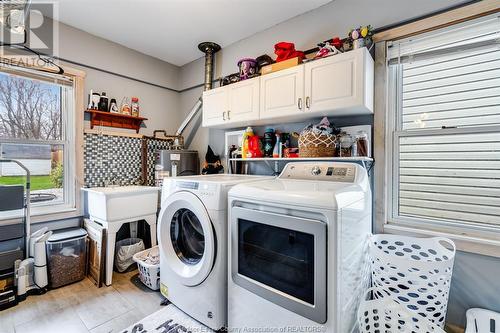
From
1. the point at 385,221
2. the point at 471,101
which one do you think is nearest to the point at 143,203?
the point at 385,221

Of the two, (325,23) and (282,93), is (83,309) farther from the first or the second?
(325,23)

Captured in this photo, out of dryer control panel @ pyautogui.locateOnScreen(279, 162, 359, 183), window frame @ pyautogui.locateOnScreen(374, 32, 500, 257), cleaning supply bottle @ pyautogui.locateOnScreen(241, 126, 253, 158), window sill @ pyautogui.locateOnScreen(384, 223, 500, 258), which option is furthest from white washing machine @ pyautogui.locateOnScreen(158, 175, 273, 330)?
window sill @ pyautogui.locateOnScreen(384, 223, 500, 258)

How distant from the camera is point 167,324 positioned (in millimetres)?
1730

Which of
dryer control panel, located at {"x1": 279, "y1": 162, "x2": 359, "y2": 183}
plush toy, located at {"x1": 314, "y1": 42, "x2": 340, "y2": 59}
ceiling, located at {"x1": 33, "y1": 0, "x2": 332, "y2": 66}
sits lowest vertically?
dryer control panel, located at {"x1": 279, "y1": 162, "x2": 359, "y2": 183}

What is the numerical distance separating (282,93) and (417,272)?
5.13ft

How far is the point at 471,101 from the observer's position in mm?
1583

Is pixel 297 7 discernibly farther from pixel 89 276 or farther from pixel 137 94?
pixel 89 276

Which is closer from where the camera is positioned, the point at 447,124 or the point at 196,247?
the point at 447,124

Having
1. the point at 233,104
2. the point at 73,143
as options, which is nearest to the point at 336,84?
the point at 233,104

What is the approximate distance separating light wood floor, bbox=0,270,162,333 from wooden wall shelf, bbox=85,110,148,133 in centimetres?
172

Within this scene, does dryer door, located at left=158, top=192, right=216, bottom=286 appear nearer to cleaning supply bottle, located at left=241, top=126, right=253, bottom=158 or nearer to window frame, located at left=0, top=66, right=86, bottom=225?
cleaning supply bottle, located at left=241, top=126, right=253, bottom=158

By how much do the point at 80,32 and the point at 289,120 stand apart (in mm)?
2489

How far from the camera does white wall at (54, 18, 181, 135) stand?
8.39 feet

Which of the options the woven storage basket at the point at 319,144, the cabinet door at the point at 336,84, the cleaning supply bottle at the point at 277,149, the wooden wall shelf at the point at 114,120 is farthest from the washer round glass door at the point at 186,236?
the wooden wall shelf at the point at 114,120
